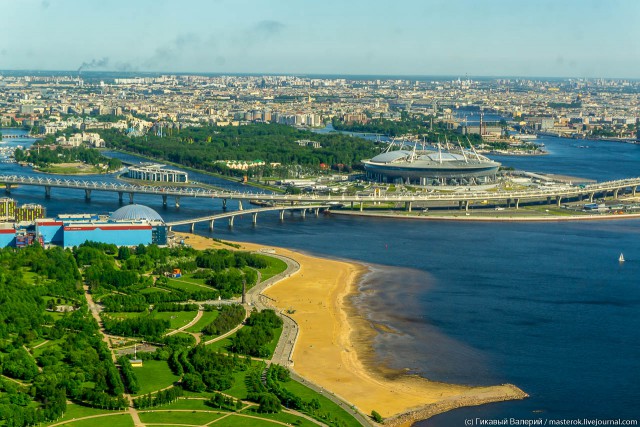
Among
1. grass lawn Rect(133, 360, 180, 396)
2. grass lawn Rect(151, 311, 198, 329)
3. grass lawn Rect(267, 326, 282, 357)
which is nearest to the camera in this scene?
grass lawn Rect(133, 360, 180, 396)

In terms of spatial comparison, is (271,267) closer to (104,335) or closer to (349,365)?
(104,335)

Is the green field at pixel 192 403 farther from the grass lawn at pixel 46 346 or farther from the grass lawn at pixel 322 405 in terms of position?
the grass lawn at pixel 46 346

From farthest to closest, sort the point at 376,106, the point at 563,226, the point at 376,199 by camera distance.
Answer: the point at 376,106
the point at 376,199
the point at 563,226

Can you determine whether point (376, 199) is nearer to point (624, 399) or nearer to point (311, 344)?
point (311, 344)

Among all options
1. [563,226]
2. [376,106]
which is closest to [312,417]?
[563,226]

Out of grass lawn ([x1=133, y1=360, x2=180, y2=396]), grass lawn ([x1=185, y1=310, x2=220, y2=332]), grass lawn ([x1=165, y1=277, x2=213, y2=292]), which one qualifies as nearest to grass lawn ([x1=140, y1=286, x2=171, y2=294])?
grass lawn ([x1=165, y1=277, x2=213, y2=292])

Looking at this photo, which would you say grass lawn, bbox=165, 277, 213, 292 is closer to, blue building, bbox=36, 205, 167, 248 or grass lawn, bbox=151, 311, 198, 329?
grass lawn, bbox=151, 311, 198, 329
